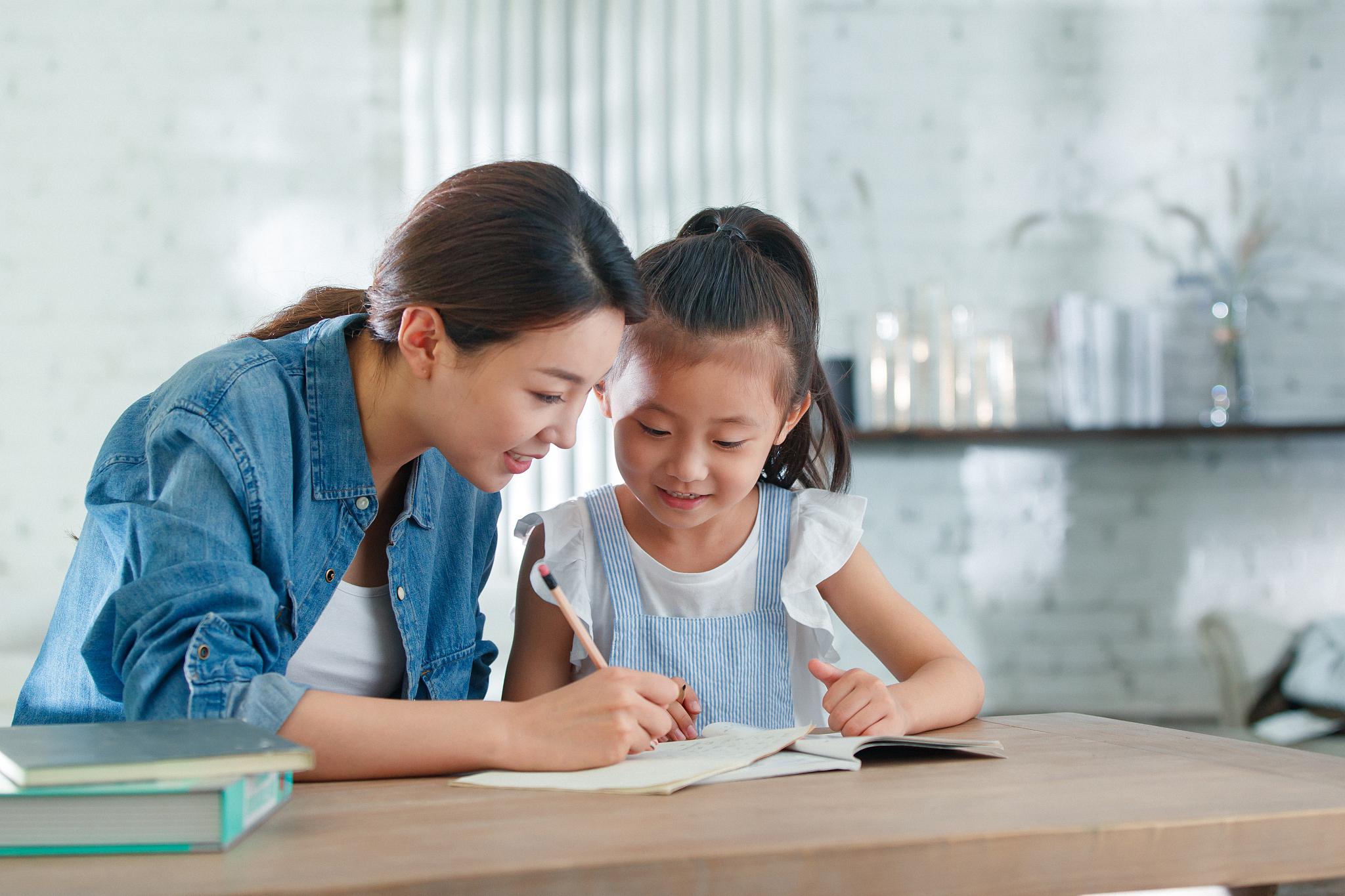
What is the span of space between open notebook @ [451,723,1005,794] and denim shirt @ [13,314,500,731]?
0.68ft

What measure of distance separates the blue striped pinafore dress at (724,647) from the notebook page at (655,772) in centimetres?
36

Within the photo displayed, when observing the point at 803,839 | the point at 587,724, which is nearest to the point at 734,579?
the point at 587,724

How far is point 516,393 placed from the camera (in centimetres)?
106

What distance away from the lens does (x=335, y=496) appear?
1104 mm

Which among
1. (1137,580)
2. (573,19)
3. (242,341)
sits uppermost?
(573,19)

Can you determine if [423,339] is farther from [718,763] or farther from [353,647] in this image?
[718,763]

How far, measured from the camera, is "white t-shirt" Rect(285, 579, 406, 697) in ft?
3.89

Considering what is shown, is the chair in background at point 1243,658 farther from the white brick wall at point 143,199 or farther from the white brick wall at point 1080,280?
the white brick wall at point 143,199

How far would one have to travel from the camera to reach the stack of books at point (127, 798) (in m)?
0.60

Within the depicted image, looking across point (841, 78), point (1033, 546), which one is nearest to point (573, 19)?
point (841, 78)

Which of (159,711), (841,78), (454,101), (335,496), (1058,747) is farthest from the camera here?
(841,78)

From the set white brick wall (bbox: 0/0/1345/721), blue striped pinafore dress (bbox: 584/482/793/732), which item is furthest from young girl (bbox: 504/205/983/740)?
white brick wall (bbox: 0/0/1345/721)

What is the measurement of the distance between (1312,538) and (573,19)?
2774 millimetres

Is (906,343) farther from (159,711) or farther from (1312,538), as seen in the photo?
(159,711)
